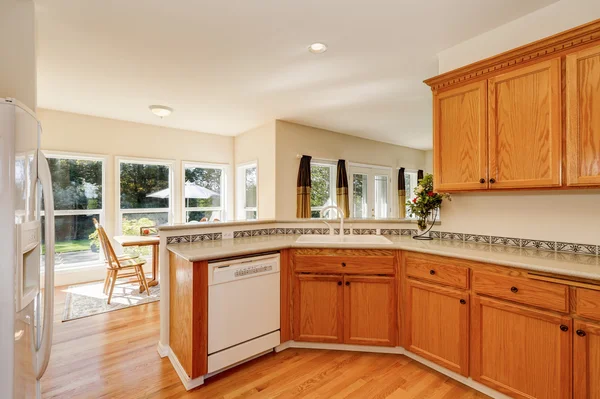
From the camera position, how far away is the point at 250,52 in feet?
8.07

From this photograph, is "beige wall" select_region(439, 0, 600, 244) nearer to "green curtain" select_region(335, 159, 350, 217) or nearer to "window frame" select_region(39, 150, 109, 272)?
"green curtain" select_region(335, 159, 350, 217)

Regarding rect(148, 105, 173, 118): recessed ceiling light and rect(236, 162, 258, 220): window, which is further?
rect(236, 162, 258, 220): window

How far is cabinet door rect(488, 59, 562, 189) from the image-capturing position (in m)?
1.73

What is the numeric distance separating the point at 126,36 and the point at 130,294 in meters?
3.17

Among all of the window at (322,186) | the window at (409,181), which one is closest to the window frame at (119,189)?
the window at (322,186)

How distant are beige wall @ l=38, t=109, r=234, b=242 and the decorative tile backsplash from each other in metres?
2.84

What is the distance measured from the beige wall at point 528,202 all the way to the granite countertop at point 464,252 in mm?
145

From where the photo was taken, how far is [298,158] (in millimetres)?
4672

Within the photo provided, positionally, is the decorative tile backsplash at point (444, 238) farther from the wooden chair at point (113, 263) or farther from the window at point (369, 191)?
the window at point (369, 191)

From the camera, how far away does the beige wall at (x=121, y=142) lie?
161 inches

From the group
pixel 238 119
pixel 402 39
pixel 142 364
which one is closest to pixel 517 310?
pixel 402 39

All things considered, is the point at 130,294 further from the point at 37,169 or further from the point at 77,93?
the point at 37,169

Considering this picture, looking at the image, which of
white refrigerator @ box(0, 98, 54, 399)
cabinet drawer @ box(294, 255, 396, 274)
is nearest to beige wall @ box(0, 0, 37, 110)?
white refrigerator @ box(0, 98, 54, 399)

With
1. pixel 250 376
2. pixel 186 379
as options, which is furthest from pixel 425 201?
pixel 186 379
